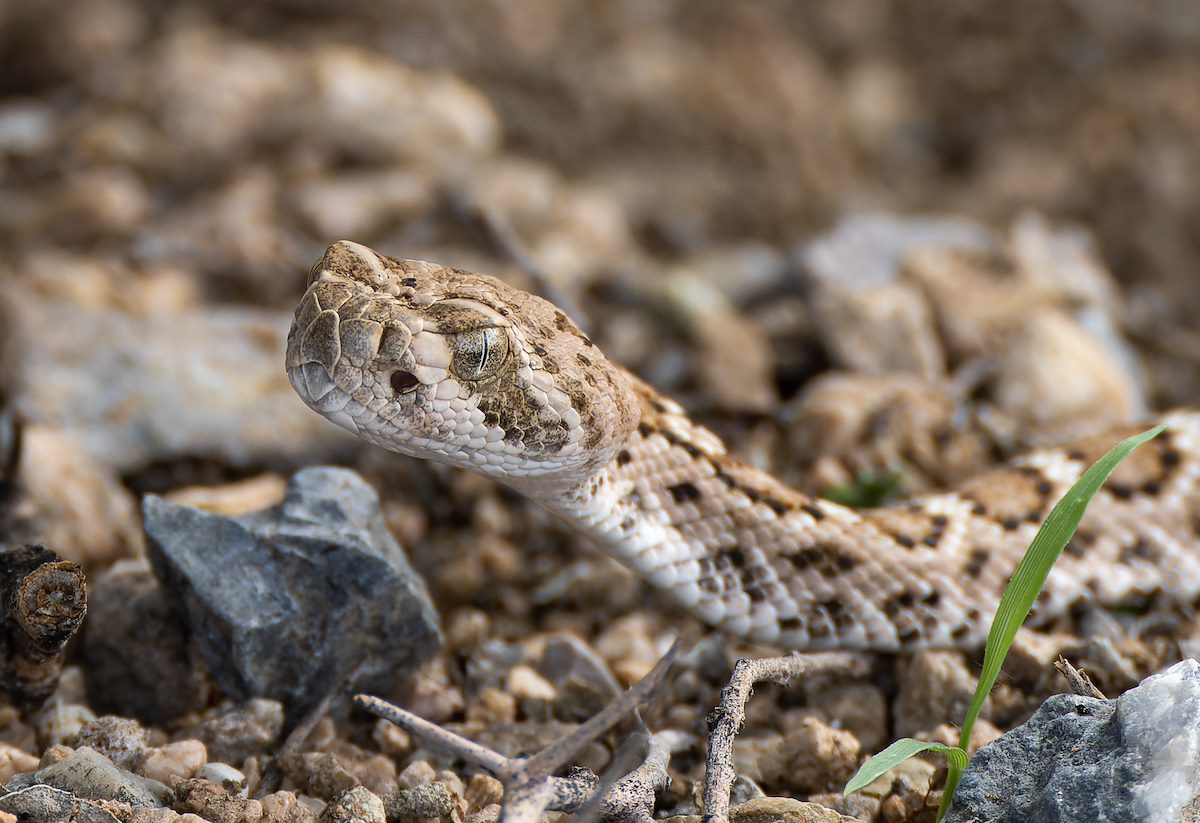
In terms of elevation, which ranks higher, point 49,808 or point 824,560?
point 824,560

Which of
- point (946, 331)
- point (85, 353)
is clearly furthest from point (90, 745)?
point (946, 331)

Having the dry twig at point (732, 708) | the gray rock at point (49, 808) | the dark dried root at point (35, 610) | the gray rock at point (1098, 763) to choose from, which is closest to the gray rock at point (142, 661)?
the dark dried root at point (35, 610)

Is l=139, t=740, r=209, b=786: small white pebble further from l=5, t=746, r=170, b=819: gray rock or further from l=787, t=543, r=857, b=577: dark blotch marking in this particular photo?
l=787, t=543, r=857, b=577: dark blotch marking

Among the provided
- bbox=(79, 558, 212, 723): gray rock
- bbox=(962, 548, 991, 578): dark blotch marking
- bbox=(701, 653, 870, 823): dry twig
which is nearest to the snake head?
bbox=(701, 653, 870, 823): dry twig

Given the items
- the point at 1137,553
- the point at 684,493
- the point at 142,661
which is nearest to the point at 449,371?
the point at 684,493

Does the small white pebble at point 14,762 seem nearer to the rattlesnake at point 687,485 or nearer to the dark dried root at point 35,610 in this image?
the dark dried root at point 35,610

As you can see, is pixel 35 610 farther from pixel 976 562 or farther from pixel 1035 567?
pixel 976 562
